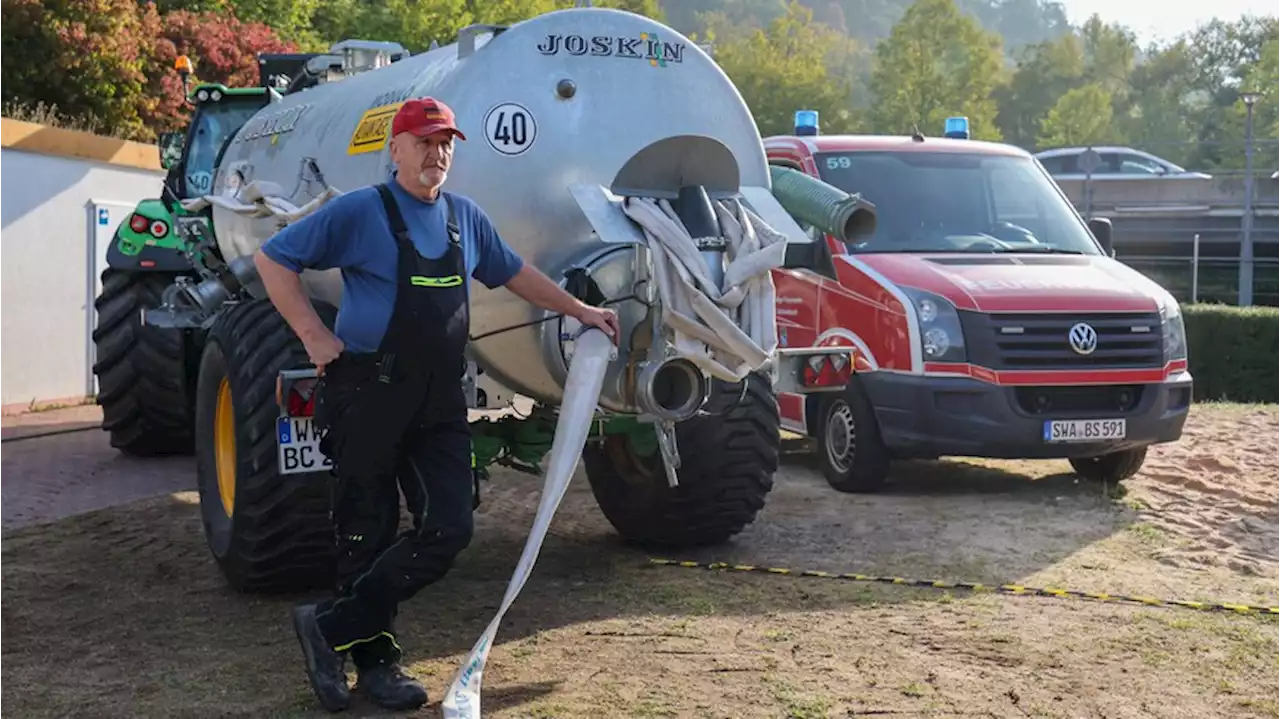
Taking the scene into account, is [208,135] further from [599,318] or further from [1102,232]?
[1102,232]

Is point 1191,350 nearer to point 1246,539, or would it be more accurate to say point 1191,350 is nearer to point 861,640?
point 1246,539

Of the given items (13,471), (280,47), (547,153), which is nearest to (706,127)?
(547,153)

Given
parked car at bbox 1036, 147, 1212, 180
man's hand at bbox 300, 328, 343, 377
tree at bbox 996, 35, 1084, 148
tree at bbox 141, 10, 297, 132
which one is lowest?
man's hand at bbox 300, 328, 343, 377

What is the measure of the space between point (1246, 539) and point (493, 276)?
15.9 feet

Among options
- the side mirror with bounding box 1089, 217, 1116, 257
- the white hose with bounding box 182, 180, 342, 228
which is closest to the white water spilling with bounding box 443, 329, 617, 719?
the white hose with bounding box 182, 180, 342, 228

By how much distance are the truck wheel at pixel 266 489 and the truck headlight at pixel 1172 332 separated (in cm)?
515

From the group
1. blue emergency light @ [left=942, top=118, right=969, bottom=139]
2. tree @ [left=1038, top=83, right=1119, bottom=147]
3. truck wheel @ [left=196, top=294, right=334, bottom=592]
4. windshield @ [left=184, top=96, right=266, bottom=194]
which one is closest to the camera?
truck wheel @ [left=196, top=294, right=334, bottom=592]

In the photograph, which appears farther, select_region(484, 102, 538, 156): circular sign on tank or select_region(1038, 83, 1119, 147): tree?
select_region(1038, 83, 1119, 147): tree

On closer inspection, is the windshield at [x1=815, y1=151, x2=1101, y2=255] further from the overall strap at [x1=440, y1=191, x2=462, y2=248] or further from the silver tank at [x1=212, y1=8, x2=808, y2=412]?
the overall strap at [x1=440, y1=191, x2=462, y2=248]

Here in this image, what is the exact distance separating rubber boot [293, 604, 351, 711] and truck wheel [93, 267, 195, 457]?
603 cm

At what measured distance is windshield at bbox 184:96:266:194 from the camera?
409 inches

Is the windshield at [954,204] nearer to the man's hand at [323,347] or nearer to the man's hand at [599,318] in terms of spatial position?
the man's hand at [599,318]

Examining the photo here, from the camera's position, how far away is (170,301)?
29.9 feet

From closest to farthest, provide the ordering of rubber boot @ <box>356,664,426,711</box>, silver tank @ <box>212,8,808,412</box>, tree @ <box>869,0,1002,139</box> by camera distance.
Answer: rubber boot @ <box>356,664,426,711</box> < silver tank @ <box>212,8,808,412</box> < tree @ <box>869,0,1002,139</box>
